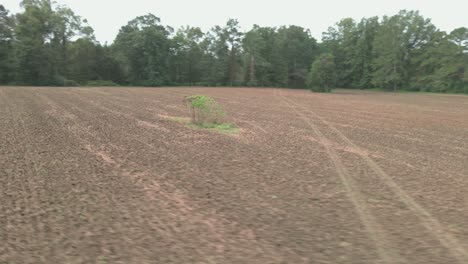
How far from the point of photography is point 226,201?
20.4 ft

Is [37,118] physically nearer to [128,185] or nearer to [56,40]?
[128,185]

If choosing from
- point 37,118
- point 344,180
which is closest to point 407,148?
point 344,180

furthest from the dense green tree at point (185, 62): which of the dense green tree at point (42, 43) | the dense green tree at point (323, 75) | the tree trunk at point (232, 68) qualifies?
the dense green tree at point (323, 75)

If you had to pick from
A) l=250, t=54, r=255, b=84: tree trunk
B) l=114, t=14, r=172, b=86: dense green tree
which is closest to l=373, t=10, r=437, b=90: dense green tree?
l=250, t=54, r=255, b=84: tree trunk

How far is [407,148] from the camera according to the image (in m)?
12.1

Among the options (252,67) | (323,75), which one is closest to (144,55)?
(252,67)

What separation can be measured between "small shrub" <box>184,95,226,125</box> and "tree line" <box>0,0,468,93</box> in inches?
2019

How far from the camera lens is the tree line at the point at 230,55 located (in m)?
62.4

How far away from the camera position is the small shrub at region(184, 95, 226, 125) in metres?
16.1

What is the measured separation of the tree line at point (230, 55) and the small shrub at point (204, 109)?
2019 inches

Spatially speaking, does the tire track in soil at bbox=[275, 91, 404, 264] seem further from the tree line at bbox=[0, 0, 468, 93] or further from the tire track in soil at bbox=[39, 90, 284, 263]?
the tree line at bbox=[0, 0, 468, 93]

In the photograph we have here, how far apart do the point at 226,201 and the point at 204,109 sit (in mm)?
10414

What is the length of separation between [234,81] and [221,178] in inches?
3093

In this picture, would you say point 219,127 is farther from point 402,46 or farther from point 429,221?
point 402,46
